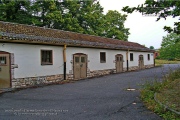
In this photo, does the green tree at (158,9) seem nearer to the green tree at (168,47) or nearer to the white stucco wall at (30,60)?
the white stucco wall at (30,60)

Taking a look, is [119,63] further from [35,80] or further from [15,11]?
[15,11]

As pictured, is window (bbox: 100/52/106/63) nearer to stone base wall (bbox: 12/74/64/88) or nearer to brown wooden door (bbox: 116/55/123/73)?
brown wooden door (bbox: 116/55/123/73)

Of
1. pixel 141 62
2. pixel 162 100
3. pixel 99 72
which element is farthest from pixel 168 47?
pixel 162 100

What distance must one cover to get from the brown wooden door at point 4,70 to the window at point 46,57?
2451mm

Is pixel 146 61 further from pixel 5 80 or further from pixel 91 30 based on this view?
pixel 5 80

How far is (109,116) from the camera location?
5.46 m

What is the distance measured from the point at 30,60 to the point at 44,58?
123 centimetres

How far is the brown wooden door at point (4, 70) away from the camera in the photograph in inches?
421

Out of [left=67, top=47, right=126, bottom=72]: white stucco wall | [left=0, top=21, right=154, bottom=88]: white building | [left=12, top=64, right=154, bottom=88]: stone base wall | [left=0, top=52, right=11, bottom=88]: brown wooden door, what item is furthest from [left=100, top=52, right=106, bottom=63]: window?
[left=0, top=52, right=11, bottom=88]: brown wooden door

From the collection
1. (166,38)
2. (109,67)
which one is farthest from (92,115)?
A: (166,38)

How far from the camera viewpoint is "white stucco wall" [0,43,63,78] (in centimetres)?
1122

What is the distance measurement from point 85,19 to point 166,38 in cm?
2726

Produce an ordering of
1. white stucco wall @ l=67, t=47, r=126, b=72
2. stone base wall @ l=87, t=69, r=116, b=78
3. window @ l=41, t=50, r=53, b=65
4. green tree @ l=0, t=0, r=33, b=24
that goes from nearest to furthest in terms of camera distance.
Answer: window @ l=41, t=50, r=53, b=65, white stucco wall @ l=67, t=47, r=126, b=72, stone base wall @ l=87, t=69, r=116, b=78, green tree @ l=0, t=0, r=33, b=24

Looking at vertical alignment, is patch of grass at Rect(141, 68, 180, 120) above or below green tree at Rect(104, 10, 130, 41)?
below
